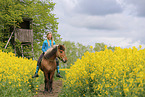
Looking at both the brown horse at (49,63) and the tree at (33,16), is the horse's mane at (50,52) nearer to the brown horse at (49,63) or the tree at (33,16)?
the brown horse at (49,63)

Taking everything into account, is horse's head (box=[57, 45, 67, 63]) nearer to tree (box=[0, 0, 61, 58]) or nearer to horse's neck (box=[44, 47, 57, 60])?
horse's neck (box=[44, 47, 57, 60])

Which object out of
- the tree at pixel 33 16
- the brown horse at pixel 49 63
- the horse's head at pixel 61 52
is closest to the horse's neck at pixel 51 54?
the brown horse at pixel 49 63

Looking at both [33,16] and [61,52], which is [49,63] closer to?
[61,52]

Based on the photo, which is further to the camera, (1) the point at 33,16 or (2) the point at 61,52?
(1) the point at 33,16

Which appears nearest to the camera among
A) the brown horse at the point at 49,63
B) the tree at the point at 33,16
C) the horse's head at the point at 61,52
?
the horse's head at the point at 61,52

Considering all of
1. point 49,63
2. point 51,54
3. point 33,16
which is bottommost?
point 49,63

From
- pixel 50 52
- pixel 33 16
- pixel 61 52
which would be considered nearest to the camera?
pixel 61 52

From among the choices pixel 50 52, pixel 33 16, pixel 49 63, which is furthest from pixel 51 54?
pixel 33 16

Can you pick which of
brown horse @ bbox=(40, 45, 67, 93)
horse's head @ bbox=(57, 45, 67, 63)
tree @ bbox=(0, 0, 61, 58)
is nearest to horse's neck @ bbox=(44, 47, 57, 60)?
brown horse @ bbox=(40, 45, 67, 93)

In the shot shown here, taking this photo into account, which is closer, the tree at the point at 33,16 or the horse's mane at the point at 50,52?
the horse's mane at the point at 50,52

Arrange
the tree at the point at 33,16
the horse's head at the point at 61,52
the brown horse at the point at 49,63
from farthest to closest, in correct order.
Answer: the tree at the point at 33,16 → the brown horse at the point at 49,63 → the horse's head at the point at 61,52

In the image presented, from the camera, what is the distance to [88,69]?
6.45 meters

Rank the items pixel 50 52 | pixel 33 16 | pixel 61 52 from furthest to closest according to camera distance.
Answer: pixel 33 16, pixel 50 52, pixel 61 52

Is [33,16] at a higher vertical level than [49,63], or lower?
higher
